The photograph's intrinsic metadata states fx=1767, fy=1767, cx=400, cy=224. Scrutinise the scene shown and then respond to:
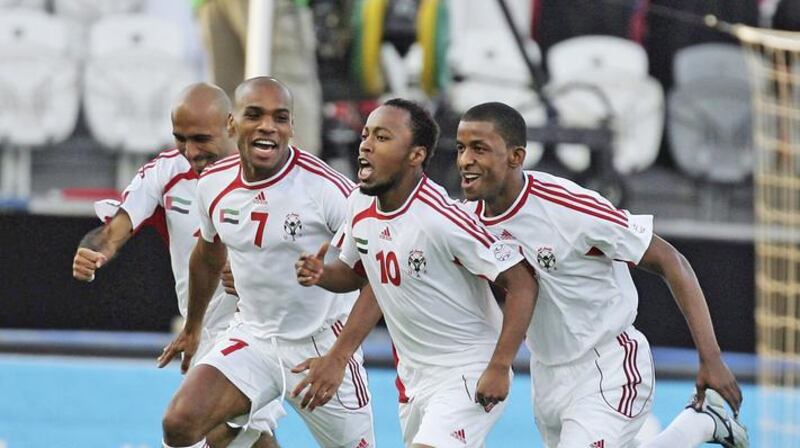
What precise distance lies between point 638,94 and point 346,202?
23.6ft

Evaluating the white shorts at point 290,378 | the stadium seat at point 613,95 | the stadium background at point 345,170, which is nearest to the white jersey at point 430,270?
the white shorts at point 290,378

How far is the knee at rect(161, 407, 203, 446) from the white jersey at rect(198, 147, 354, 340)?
0.51 metres

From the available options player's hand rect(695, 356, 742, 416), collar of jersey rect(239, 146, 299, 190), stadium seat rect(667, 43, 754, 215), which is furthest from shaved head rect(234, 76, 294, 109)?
stadium seat rect(667, 43, 754, 215)

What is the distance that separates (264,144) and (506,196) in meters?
0.94

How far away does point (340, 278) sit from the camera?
244 inches

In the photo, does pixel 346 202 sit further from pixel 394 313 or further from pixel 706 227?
pixel 706 227

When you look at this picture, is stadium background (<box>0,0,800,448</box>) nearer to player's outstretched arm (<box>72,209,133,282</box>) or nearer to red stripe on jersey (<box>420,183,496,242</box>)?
player's outstretched arm (<box>72,209,133,282</box>)

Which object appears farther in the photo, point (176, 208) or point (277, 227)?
point (176, 208)

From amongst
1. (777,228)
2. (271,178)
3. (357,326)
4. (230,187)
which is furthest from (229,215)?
(777,228)

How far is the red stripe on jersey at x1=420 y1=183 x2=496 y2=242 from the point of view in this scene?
19.4 feet

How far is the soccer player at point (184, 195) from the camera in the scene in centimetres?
686

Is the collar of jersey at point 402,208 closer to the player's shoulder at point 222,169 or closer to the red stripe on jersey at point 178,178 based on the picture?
the player's shoulder at point 222,169

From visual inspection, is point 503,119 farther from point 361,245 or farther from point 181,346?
point 181,346

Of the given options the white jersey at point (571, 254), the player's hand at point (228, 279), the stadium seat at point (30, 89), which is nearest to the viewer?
the white jersey at point (571, 254)
